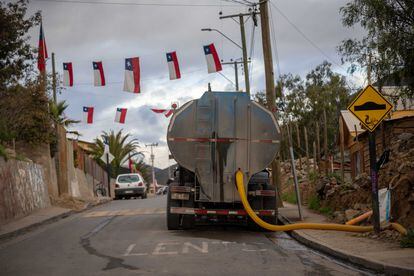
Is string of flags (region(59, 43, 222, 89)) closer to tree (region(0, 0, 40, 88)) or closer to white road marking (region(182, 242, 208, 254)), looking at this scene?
tree (region(0, 0, 40, 88))

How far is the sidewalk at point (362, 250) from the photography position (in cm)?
836

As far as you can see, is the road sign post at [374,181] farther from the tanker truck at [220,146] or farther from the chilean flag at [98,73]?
the chilean flag at [98,73]

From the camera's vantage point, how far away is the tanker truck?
13.8m

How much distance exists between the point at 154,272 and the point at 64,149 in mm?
25232

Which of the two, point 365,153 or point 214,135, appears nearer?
point 214,135

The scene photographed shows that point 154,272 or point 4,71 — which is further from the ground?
point 4,71

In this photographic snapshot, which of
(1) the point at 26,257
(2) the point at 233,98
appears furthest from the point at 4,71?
(1) the point at 26,257

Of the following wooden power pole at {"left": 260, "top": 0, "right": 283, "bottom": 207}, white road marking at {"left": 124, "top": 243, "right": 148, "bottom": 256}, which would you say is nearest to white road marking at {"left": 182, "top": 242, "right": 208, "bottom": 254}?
white road marking at {"left": 124, "top": 243, "right": 148, "bottom": 256}

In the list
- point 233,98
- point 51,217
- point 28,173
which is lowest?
point 51,217

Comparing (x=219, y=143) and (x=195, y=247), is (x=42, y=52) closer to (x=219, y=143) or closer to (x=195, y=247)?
(x=219, y=143)

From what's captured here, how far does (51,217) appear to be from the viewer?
21188mm

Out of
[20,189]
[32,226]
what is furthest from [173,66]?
[32,226]

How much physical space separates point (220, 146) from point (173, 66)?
11.8 m

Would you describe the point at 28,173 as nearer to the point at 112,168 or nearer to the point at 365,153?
the point at 365,153
